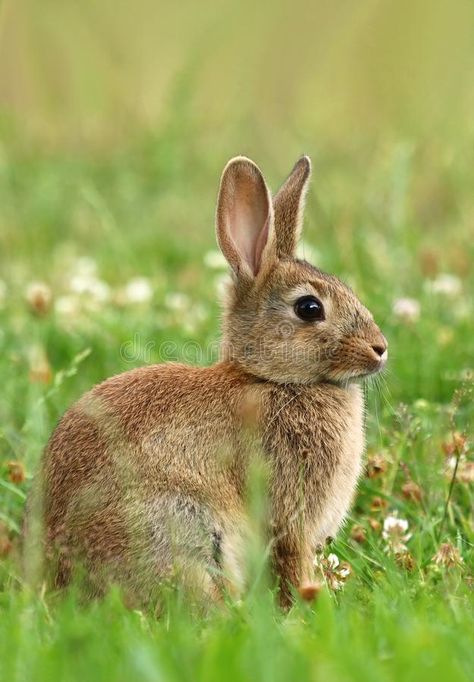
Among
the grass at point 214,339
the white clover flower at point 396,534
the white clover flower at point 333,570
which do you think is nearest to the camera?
the grass at point 214,339

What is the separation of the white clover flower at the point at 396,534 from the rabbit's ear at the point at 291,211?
123 centimetres

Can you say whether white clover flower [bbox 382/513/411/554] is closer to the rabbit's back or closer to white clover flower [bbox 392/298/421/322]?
the rabbit's back

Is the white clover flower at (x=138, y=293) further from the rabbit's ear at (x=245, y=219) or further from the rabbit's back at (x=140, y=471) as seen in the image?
the rabbit's back at (x=140, y=471)

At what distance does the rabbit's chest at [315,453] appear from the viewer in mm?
4684

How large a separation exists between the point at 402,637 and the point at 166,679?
0.64 metres

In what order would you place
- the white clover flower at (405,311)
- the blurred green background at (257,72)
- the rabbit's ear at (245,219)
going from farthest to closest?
the blurred green background at (257,72) < the white clover flower at (405,311) < the rabbit's ear at (245,219)

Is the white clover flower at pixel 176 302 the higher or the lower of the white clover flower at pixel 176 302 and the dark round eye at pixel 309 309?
the higher

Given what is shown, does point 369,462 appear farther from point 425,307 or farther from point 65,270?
point 65,270

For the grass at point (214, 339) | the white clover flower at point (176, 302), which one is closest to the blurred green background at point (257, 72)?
the grass at point (214, 339)

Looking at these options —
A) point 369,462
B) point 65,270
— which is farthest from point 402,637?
point 65,270

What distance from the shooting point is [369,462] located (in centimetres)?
513

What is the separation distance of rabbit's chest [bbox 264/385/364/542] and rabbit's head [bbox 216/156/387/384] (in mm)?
118

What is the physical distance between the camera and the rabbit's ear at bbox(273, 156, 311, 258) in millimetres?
5414

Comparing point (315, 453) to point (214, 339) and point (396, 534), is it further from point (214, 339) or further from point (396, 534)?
point (214, 339)
